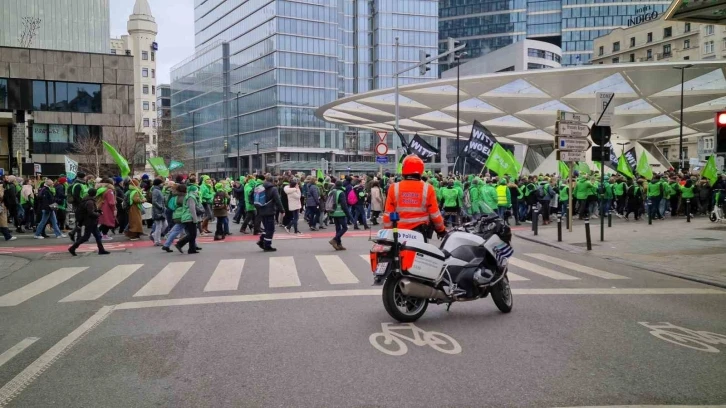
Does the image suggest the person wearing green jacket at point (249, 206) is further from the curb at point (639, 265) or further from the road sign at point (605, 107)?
the road sign at point (605, 107)

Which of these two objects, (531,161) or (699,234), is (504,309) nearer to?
(699,234)

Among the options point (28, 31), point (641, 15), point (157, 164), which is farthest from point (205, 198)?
point (641, 15)

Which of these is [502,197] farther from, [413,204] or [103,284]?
[103,284]

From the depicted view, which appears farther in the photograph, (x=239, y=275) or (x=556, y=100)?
(x=556, y=100)

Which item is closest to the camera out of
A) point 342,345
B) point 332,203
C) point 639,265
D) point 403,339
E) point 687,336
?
point 342,345

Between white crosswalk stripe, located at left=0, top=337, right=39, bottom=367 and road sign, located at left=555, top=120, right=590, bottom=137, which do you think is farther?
road sign, located at left=555, top=120, right=590, bottom=137

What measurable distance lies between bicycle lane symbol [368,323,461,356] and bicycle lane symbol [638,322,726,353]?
89.1 inches

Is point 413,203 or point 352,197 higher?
point 413,203

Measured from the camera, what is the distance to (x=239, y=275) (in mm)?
10125

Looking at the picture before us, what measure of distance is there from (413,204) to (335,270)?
3.91m

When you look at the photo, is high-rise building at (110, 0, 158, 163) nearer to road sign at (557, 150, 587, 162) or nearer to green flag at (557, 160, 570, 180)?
green flag at (557, 160, 570, 180)

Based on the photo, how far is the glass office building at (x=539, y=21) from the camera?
114 metres

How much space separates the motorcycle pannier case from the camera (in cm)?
640

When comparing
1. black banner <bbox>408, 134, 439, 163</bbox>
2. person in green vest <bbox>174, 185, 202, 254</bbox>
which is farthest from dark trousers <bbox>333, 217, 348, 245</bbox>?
black banner <bbox>408, 134, 439, 163</bbox>
